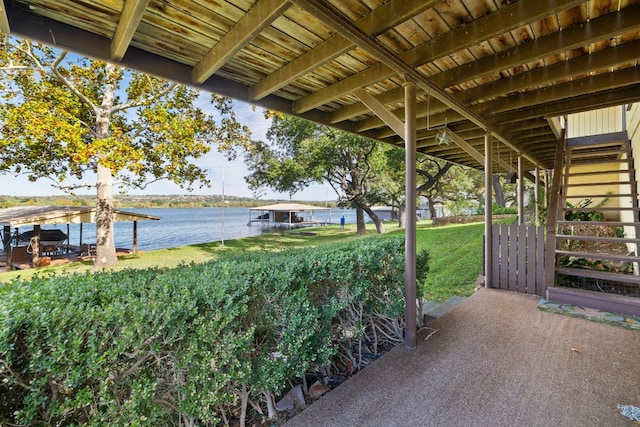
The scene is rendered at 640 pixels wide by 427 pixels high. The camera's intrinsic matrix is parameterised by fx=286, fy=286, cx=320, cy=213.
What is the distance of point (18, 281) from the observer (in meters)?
1.65

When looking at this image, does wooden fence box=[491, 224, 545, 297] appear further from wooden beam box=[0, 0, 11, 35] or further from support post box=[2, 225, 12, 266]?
support post box=[2, 225, 12, 266]

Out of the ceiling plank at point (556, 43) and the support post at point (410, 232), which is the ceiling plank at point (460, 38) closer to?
the support post at point (410, 232)

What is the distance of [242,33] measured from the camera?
6.26 feet

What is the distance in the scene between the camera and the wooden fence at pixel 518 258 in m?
4.06

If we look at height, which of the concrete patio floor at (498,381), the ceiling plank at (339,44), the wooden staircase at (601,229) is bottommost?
the concrete patio floor at (498,381)

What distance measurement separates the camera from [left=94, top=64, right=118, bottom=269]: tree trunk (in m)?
9.55

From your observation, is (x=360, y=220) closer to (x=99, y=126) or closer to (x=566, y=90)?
(x=99, y=126)

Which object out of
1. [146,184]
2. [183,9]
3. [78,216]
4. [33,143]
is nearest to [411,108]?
[183,9]

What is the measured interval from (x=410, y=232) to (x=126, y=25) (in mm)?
2631

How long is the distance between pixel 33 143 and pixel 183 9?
29.0 feet

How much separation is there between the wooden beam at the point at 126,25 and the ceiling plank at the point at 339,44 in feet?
3.89

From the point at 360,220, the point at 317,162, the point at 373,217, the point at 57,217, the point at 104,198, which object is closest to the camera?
the point at 57,217

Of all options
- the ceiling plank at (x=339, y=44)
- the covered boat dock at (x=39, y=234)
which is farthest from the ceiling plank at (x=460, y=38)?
the covered boat dock at (x=39, y=234)

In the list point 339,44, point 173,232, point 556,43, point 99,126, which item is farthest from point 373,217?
point 173,232
